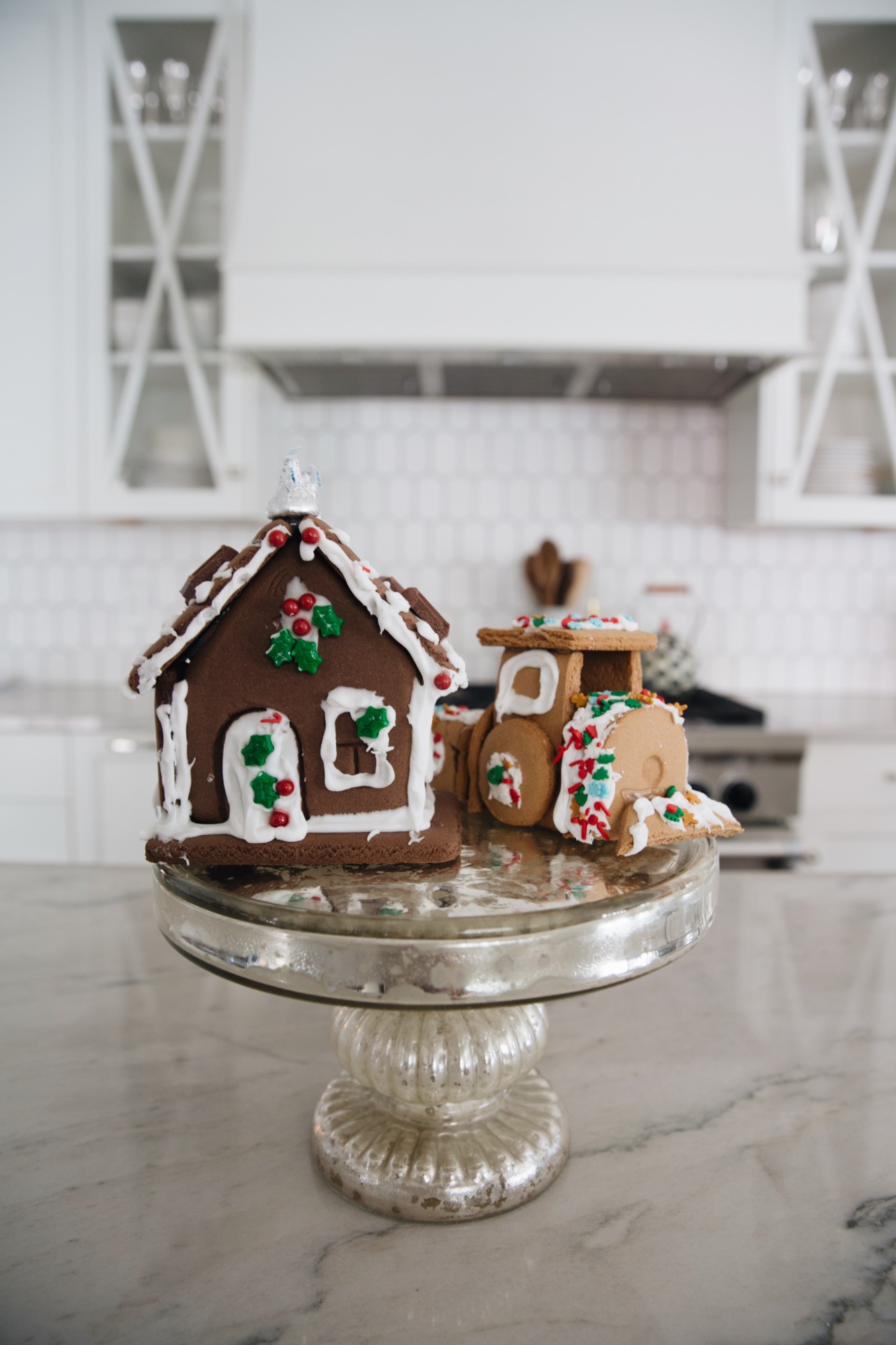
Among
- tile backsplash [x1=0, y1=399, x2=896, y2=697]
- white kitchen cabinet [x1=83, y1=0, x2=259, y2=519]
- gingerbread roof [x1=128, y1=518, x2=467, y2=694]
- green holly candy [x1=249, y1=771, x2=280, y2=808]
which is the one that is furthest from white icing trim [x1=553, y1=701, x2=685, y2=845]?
tile backsplash [x1=0, y1=399, x2=896, y2=697]

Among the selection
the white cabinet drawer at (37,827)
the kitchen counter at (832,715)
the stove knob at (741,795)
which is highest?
the kitchen counter at (832,715)

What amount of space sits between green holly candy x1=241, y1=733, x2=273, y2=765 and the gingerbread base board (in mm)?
54

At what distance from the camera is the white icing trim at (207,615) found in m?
0.57

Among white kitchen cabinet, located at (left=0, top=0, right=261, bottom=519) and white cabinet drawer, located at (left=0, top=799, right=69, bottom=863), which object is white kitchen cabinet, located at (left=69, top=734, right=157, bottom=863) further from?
white kitchen cabinet, located at (left=0, top=0, right=261, bottom=519)

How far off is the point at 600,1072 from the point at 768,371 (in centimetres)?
181

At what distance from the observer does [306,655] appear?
58 cm

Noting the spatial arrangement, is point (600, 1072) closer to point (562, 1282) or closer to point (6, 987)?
point (562, 1282)

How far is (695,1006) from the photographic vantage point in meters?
0.78

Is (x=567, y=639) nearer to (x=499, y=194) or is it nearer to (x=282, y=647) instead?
(x=282, y=647)

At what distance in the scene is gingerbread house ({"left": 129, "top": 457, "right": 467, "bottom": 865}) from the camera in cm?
58

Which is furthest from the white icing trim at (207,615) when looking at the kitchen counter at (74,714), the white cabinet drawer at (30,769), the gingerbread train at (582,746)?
the white cabinet drawer at (30,769)

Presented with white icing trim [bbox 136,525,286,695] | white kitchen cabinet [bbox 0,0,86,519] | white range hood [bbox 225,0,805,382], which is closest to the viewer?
white icing trim [bbox 136,525,286,695]

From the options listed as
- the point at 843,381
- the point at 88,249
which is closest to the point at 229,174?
the point at 88,249

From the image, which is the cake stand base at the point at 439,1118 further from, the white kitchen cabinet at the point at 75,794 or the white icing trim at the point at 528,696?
the white kitchen cabinet at the point at 75,794
